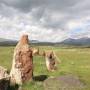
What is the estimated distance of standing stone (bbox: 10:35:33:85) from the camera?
26.5m

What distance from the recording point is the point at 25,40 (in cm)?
2884

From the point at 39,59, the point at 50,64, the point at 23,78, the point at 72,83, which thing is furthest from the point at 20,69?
the point at 39,59

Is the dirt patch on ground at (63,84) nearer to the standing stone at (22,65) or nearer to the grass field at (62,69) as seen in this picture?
the grass field at (62,69)

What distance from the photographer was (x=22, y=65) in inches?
1078

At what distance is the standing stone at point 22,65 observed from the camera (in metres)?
26.5

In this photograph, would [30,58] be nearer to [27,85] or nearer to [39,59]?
[27,85]

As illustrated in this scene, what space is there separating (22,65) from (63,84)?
4.65 metres

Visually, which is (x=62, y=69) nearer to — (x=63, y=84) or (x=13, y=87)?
(x=63, y=84)

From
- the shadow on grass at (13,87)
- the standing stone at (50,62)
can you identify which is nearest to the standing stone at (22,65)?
the shadow on grass at (13,87)

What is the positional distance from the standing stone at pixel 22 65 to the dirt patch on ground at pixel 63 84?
2.16 m

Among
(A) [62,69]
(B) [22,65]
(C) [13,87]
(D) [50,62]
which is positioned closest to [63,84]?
(B) [22,65]

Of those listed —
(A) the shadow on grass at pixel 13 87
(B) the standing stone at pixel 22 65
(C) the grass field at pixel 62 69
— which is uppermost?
(B) the standing stone at pixel 22 65

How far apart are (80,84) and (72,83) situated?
0.85 meters

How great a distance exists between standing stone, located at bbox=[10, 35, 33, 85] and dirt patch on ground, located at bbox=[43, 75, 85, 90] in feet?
7.08
